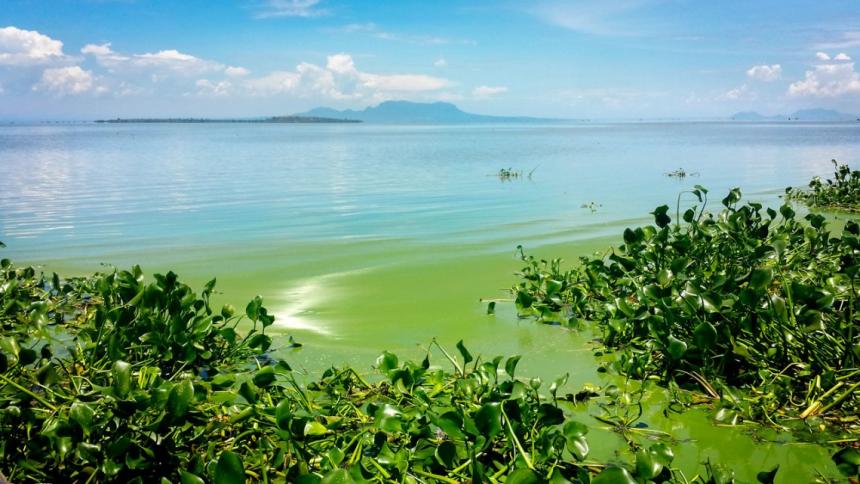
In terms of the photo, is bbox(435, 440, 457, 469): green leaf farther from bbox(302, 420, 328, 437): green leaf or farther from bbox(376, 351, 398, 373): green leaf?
bbox(376, 351, 398, 373): green leaf

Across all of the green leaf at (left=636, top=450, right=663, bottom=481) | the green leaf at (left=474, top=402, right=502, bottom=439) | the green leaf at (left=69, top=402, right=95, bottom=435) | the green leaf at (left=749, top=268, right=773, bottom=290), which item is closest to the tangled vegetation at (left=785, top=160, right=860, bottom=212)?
the green leaf at (left=749, top=268, right=773, bottom=290)

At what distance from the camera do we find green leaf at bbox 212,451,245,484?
1.85 metres

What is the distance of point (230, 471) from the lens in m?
1.86

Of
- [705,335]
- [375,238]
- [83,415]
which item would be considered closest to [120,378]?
[83,415]

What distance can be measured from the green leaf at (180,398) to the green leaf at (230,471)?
0.53m

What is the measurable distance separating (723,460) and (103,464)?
107 inches

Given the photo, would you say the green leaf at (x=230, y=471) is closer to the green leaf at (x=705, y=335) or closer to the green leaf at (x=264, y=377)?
the green leaf at (x=264, y=377)

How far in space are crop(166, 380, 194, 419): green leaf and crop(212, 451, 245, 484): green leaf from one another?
533 millimetres

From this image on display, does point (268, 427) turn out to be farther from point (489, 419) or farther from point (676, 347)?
point (676, 347)

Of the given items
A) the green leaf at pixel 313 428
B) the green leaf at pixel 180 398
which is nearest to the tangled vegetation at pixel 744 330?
the green leaf at pixel 313 428

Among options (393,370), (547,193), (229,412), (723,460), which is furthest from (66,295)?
(547,193)

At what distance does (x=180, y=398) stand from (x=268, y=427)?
23.5 inches

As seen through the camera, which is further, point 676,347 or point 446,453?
point 676,347

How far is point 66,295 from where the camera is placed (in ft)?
18.3
